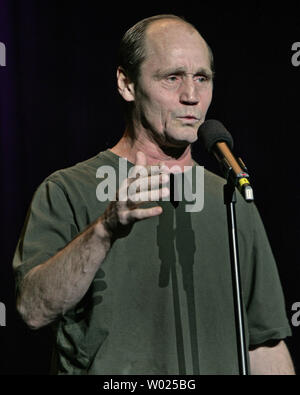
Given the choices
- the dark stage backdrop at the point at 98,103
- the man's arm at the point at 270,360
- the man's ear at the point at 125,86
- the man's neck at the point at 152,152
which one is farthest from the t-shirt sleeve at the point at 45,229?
the dark stage backdrop at the point at 98,103

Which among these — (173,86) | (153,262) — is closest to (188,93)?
(173,86)

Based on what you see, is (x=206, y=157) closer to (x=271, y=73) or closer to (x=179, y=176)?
(x=271, y=73)

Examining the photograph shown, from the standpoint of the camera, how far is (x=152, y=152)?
1.99 meters

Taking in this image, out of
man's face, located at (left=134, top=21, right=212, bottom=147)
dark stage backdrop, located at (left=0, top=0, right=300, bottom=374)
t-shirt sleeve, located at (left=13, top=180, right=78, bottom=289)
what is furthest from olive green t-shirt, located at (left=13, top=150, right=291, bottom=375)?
dark stage backdrop, located at (left=0, top=0, right=300, bottom=374)

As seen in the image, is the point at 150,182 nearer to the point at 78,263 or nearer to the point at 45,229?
the point at 78,263

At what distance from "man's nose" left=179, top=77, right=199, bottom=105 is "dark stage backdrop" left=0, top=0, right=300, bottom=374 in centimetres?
100

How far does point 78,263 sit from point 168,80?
0.66 m

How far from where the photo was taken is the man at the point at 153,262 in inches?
67.4

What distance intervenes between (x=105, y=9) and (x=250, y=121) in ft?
2.56

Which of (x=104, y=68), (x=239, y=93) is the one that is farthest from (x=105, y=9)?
(x=239, y=93)

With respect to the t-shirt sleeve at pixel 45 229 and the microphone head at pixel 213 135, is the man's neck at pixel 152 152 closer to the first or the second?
the t-shirt sleeve at pixel 45 229
